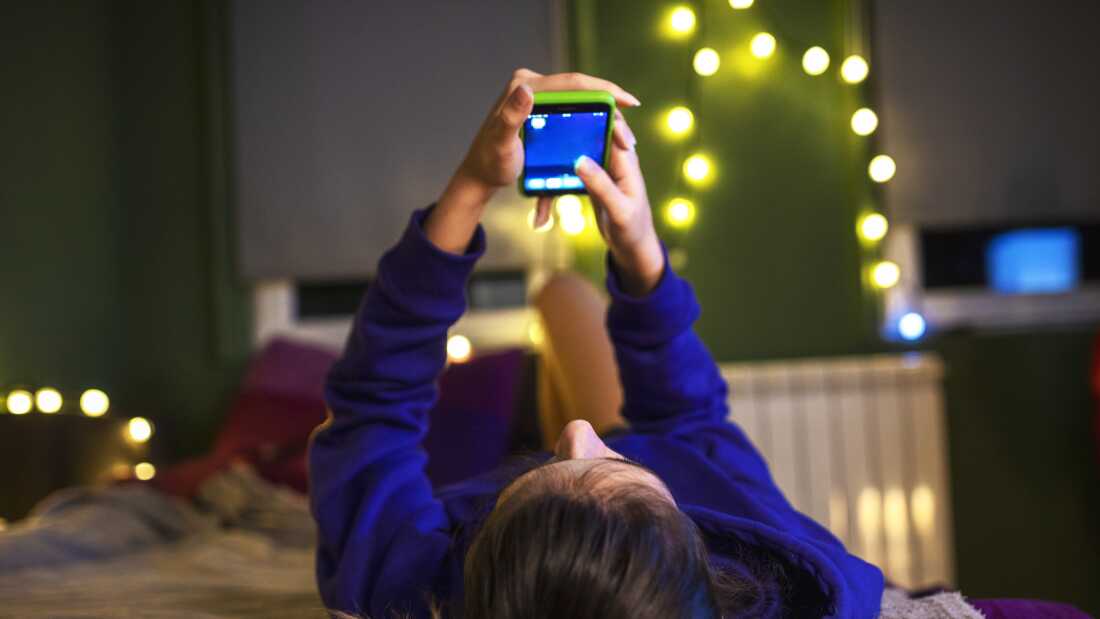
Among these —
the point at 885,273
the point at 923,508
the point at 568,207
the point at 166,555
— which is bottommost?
the point at 923,508

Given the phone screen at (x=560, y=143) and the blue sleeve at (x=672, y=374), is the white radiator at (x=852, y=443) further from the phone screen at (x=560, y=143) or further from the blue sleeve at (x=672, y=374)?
the phone screen at (x=560, y=143)

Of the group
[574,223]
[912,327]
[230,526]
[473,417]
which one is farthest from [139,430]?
[912,327]

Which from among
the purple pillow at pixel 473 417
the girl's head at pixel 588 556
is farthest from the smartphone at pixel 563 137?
the purple pillow at pixel 473 417

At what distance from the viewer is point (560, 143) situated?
102 cm

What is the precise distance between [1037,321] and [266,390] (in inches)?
79.4

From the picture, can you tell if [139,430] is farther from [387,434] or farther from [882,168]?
[882,168]

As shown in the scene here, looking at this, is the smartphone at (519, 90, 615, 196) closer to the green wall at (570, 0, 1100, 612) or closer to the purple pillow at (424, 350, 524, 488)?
the purple pillow at (424, 350, 524, 488)

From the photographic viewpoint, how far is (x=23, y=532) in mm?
1572

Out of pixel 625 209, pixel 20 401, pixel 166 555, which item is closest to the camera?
pixel 625 209

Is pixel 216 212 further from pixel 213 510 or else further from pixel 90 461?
pixel 213 510

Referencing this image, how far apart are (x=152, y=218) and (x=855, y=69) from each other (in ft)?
6.44

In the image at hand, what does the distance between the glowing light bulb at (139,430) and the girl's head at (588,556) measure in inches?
76.5

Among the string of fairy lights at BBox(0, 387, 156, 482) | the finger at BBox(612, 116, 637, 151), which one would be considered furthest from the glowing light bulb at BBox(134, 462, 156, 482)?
the finger at BBox(612, 116, 637, 151)

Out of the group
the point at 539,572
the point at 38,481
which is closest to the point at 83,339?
the point at 38,481
